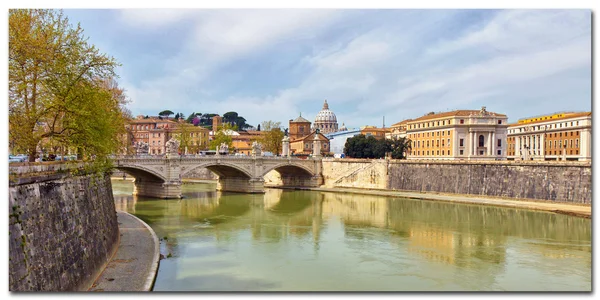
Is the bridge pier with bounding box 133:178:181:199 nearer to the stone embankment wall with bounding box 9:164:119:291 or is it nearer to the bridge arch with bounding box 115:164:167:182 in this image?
the bridge arch with bounding box 115:164:167:182

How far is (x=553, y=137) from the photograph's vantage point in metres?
48.8

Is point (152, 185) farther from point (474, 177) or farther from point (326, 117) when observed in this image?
point (326, 117)

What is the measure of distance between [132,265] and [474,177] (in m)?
28.4

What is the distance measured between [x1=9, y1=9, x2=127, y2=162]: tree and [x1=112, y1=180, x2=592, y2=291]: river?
4.67m

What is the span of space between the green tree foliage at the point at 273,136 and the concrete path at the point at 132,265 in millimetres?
40273

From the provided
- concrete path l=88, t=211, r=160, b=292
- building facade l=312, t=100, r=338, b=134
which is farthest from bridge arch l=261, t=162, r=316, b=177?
building facade l=312, t=100, r=338, b=134

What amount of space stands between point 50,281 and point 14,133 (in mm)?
5359

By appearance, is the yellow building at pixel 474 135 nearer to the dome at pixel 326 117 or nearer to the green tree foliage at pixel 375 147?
the green tree foliage at pixel 375 147

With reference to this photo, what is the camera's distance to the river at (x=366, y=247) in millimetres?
13680

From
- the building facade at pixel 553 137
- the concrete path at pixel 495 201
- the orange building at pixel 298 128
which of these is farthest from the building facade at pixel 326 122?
the concrete path at pixel 495 201

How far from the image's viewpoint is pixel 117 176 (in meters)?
55.3

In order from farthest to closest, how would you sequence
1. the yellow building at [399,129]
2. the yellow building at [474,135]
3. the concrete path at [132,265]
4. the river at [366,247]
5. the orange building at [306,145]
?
1. the orange building at [306,145]
2. the yellow building at [399,129]
3. the yellow building at [474,135]
4. the river at [366,247]
5. the concrete path at [132,265]

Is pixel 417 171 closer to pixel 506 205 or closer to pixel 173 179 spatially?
pixel 506 205

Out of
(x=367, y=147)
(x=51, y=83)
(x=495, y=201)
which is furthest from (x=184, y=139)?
(x=51, y=83)
